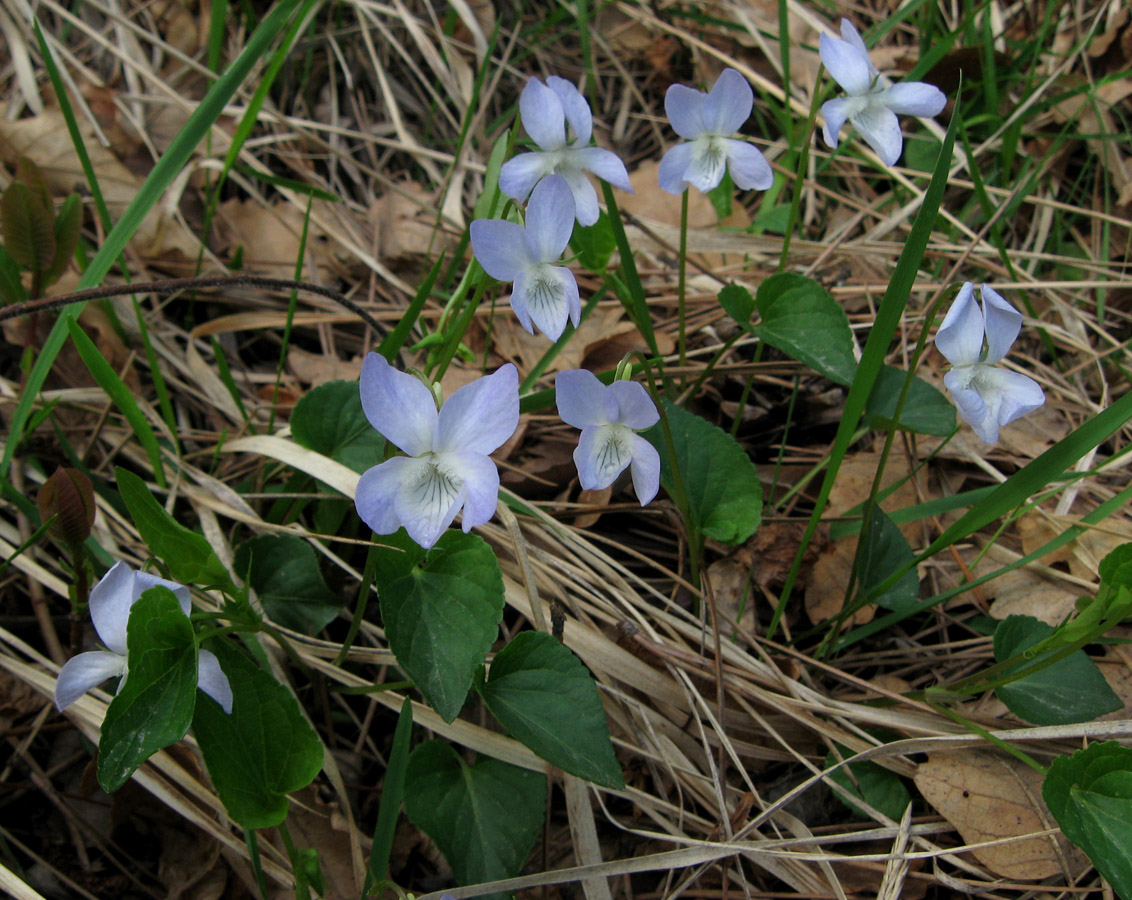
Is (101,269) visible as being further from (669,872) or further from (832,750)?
(832,750)

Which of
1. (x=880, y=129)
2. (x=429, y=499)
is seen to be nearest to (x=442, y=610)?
(x=429, y=499)

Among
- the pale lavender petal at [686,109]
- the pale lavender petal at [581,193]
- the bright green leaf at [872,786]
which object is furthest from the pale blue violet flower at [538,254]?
the bright green leaf at [872,786]

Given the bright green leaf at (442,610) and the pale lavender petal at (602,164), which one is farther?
the pale lavender petal at (602,164)

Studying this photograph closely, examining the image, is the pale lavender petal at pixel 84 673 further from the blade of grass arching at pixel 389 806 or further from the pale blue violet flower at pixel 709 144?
the pale blue violet flower at pixel 709 144

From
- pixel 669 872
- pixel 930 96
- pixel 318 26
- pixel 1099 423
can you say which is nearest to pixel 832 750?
pixel 669 872

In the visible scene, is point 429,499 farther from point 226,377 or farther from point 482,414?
point 226,377

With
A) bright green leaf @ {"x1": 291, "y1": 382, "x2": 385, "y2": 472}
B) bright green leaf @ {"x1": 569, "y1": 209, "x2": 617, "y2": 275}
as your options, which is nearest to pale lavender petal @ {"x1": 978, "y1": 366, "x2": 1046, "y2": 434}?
bright green leaf @ {"x1": 569, "y1": 209, "x2": 617, "y2": 275}
